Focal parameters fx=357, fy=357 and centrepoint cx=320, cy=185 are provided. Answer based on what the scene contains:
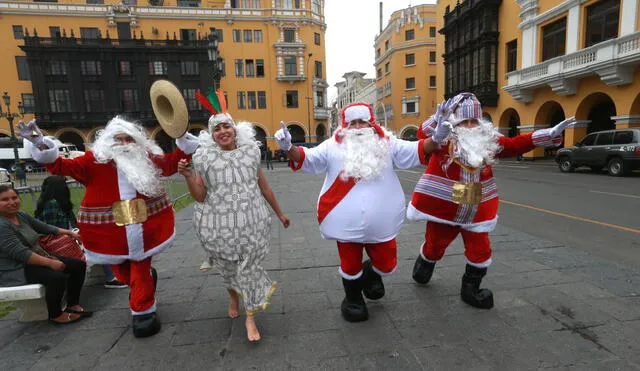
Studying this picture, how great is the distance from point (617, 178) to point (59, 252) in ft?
48.8

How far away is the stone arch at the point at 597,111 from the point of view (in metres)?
17.2

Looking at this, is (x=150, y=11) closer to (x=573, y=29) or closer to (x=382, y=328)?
(x=573, y=29)

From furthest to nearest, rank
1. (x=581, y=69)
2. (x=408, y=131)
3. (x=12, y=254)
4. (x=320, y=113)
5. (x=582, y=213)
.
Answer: (x=408, y=131)
(x=320, y=113)
(x=581, y=69)
(x=582, y=213)
(x=12, y=254)

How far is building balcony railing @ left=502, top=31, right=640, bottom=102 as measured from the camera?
14.1 m

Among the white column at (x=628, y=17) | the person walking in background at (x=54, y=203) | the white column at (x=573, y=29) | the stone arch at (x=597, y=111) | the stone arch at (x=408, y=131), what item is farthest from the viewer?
the stone arch at (x=408, y=131)

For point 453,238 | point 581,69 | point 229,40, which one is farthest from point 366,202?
point 229,40

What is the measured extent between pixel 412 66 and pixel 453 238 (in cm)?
4228

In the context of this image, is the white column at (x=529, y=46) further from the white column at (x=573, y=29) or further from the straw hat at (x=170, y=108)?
the straw hat at (x=170, y=108)

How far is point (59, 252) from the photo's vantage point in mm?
3189

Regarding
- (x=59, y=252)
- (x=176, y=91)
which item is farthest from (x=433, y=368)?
(x=59, y=252)

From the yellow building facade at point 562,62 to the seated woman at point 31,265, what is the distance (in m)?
18.4

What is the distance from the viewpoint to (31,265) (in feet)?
9.61

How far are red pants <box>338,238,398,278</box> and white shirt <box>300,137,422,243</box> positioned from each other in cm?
9

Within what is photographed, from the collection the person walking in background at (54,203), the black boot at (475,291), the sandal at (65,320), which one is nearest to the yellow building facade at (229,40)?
the person walking in background at (54,203)
